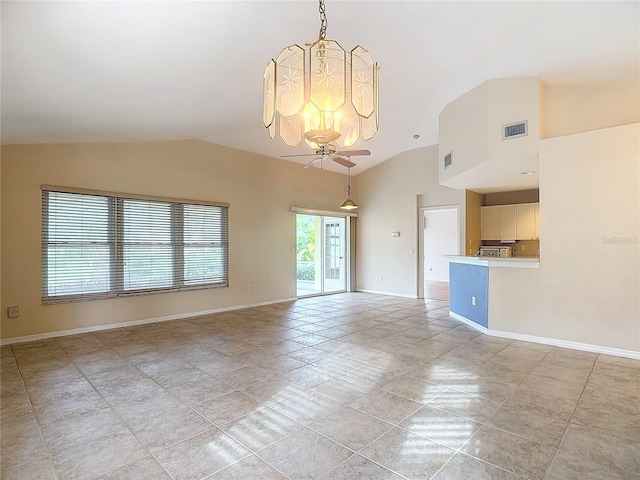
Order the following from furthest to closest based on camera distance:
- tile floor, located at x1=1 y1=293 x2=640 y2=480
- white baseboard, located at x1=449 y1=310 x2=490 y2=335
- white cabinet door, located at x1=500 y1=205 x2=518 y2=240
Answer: white cabinet door, located at x1=500 y1=205 x2=518 y2=240 → white baseboard, located at x1=449 y1=310 x2=490 y2=335 → tile floor, located at x1=1 y1=293 x2=640 y2=480

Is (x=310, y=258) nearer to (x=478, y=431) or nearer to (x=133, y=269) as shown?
(x=133, y=269)

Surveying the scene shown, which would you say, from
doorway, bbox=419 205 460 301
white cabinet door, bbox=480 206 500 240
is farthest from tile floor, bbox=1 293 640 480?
doorway, bbox=419 205 460 301

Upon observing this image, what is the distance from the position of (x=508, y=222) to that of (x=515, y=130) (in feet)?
11.0

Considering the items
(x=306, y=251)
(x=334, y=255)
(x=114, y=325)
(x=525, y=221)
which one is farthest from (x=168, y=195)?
(x=525, y=221)

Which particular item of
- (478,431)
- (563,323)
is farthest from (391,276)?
(478,431)

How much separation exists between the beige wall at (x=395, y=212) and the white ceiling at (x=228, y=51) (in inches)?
114

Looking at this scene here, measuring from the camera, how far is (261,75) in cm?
371

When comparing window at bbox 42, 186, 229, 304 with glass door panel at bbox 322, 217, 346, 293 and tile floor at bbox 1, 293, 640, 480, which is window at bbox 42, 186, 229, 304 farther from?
glass door panel at bbox 322, 217, 346, 293

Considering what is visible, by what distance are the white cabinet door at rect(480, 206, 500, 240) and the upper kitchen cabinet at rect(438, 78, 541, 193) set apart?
76.5 inches

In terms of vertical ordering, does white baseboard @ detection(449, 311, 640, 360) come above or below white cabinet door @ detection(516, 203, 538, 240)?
below

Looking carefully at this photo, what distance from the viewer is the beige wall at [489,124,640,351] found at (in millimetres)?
3777

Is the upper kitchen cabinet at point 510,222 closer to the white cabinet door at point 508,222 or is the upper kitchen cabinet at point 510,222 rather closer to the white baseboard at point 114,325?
the white cabinet door at point 508,222

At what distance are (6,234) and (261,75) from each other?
3.82m

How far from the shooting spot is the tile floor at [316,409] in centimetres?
196
